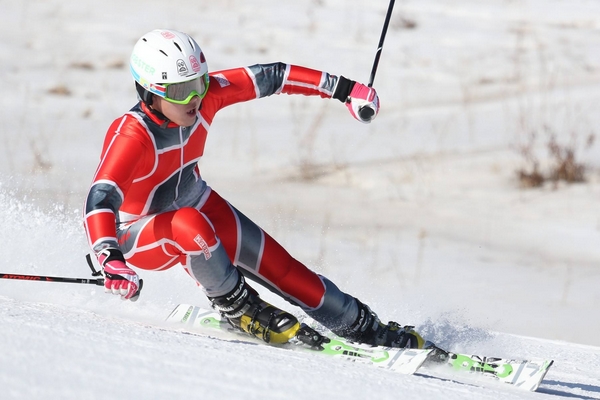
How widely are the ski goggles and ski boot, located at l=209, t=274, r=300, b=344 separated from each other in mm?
813

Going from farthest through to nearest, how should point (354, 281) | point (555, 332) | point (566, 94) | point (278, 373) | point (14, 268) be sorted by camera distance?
point (566, 94), point (354, 281), point (555, 332), point (14, 268), point (278, 373)

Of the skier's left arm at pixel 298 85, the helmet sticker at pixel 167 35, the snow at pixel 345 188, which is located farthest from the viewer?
the skier's left arm at pixel 298 85

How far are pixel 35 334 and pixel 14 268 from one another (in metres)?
2.32

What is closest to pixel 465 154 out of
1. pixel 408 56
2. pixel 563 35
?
pixel 408 56

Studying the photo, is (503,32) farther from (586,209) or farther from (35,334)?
(35,334)

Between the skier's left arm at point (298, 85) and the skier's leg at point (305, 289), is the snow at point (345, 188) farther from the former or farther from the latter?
the skier's left arm at point (298, 85)

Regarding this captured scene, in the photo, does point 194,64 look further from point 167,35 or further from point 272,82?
point 272,82

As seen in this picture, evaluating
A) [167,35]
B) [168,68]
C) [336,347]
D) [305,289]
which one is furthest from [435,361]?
[167,35]

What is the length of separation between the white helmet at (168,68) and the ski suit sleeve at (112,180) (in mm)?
183

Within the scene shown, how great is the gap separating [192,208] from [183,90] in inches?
19.7

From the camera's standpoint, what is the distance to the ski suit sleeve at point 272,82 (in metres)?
4.40

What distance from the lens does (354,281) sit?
22.1 ft

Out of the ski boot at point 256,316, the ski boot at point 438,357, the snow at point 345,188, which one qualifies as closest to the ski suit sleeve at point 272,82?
the ski boot at point 256,316

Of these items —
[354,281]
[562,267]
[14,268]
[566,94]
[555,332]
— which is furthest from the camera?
[566,94]
